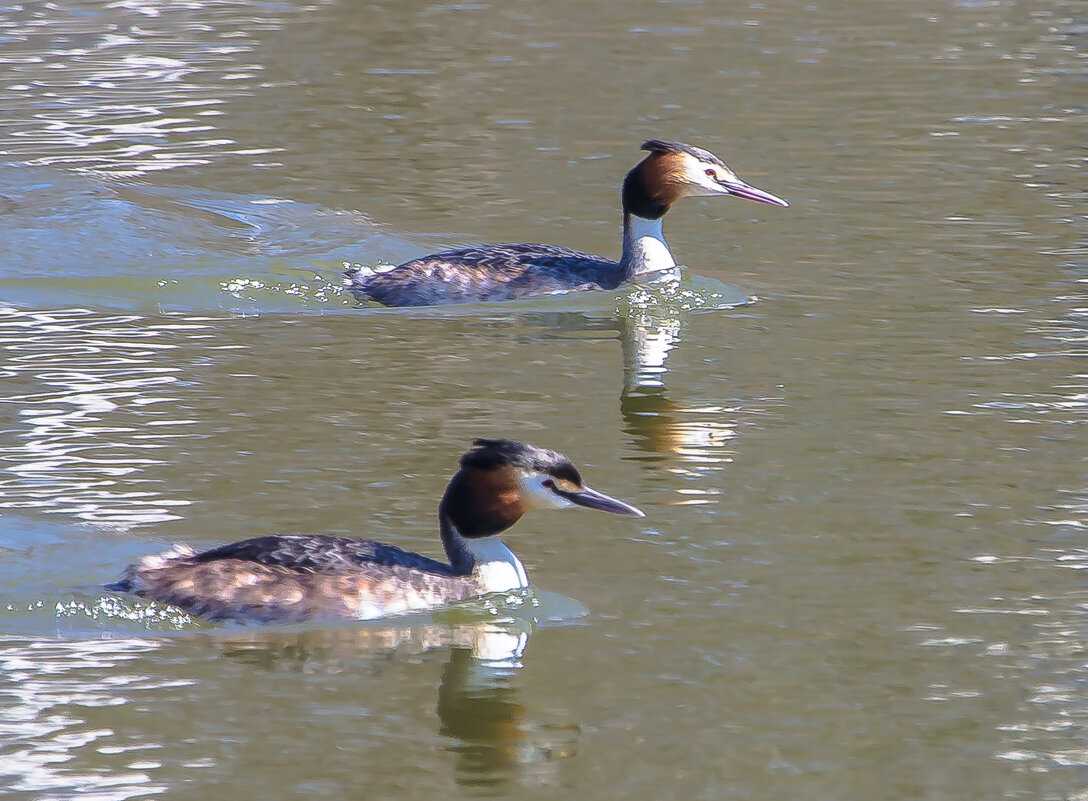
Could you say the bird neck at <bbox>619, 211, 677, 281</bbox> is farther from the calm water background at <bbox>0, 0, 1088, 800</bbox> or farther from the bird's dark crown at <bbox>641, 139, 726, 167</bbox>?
the bird's dark crown at <bbox>641, 139, 726, 167</bbox>

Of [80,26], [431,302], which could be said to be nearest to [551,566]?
[431,302]

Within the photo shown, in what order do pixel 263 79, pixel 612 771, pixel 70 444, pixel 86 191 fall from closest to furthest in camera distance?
pixel 612 771 → pixel 70 444 → pixel 86 191 → pixel 263 79

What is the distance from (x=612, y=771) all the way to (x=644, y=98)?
16888 mm

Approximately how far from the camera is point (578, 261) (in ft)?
50.3

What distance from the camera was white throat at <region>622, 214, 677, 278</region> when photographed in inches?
610

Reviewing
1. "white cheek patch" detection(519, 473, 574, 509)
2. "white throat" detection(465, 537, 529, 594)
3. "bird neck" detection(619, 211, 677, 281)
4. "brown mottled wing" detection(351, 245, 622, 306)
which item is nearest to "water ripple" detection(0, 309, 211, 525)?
"brown mottled wing" detection(351, 245, 622, 306)

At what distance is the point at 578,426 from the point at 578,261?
12.4 ft

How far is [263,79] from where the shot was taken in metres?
25.0

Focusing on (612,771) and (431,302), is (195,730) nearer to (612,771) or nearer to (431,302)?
(612,771)

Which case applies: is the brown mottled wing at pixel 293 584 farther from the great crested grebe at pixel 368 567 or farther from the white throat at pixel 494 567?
the white throat at pixel 494 567

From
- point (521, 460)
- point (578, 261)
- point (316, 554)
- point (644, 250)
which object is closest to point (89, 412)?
point (316, 554)

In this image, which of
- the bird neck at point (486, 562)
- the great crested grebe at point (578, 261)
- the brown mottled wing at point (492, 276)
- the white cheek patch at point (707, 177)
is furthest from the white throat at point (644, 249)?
the bird neck at point (486, 562)

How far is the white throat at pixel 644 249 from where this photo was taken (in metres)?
15.5

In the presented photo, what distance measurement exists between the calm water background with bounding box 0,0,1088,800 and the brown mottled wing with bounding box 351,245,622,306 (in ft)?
0.73
